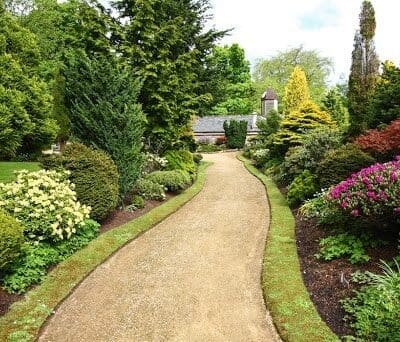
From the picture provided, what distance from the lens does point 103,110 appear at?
10.2 m

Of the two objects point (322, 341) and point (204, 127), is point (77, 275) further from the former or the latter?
point (204, 127)

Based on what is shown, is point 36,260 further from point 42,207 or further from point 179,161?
point 179,161

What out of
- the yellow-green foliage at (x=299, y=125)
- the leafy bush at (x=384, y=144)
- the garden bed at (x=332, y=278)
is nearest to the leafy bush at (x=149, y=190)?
the garden bed at (x=332, y=278)

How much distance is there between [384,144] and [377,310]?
5743 mm

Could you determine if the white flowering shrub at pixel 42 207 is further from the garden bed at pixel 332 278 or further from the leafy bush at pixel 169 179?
the leafy bush at pixel 169 179

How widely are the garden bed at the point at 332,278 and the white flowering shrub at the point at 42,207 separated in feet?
14.4

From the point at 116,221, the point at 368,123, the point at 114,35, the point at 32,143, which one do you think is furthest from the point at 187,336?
the point at 32,143

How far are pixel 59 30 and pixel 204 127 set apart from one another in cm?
2123

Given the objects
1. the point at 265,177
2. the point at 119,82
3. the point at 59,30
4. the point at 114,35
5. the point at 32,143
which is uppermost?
the point at 59,30

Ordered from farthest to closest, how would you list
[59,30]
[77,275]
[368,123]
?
1. [59,30]
2. [368,123]
3. [77,275]

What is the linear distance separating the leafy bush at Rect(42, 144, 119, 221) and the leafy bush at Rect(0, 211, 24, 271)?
9.33 feet

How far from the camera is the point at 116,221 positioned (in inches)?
389

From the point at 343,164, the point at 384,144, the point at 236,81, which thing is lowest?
the point at 343,164

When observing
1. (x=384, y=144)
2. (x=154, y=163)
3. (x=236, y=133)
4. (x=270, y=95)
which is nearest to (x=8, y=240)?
(x=384, y=144)
